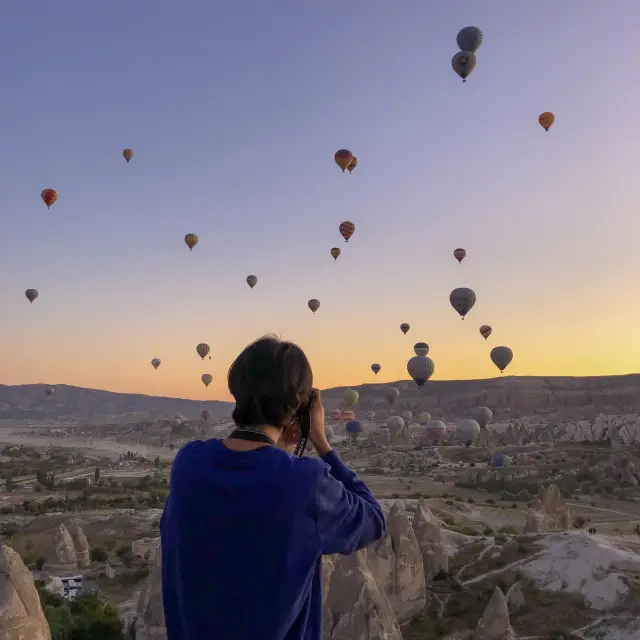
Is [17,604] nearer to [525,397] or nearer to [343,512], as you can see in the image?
[343,512]

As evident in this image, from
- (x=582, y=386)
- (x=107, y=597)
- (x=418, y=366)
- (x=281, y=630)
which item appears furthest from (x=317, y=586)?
(x=582, y=386)

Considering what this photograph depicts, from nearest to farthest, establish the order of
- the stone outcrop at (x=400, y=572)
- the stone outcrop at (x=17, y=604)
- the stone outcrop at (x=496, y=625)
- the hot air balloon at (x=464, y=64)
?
the stone outcrop at (x=17, y=604) < the stone outcrop at (x=496, y=625) < the stone outcrop at (x=400, y=572) < the hot air balloon at (x=464, y=64)

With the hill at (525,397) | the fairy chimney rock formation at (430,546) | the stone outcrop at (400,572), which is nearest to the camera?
the stone outcrop at (400,572)

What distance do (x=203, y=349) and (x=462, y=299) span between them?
21.0m

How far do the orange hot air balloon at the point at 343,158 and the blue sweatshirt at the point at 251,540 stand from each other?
3136cm

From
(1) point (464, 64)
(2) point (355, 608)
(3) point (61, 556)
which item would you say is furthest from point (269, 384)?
(1) point (464, 64)

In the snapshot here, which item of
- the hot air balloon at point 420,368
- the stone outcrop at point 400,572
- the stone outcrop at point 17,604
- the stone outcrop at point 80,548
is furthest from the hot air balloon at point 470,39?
the stone outcrop at point 17,604

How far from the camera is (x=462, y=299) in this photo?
111 ft

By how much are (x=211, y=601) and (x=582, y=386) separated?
143288 mm

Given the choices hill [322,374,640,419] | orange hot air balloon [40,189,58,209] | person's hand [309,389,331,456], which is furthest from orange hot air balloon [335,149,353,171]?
hill [322,374,640,419]

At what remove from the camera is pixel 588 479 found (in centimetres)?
5200

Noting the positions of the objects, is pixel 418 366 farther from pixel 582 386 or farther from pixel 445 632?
pixel 582 386

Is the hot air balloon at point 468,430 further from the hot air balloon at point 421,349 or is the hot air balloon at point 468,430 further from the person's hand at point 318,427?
the person's hand at point 318,427

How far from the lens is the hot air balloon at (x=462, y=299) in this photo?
33.9 metres
